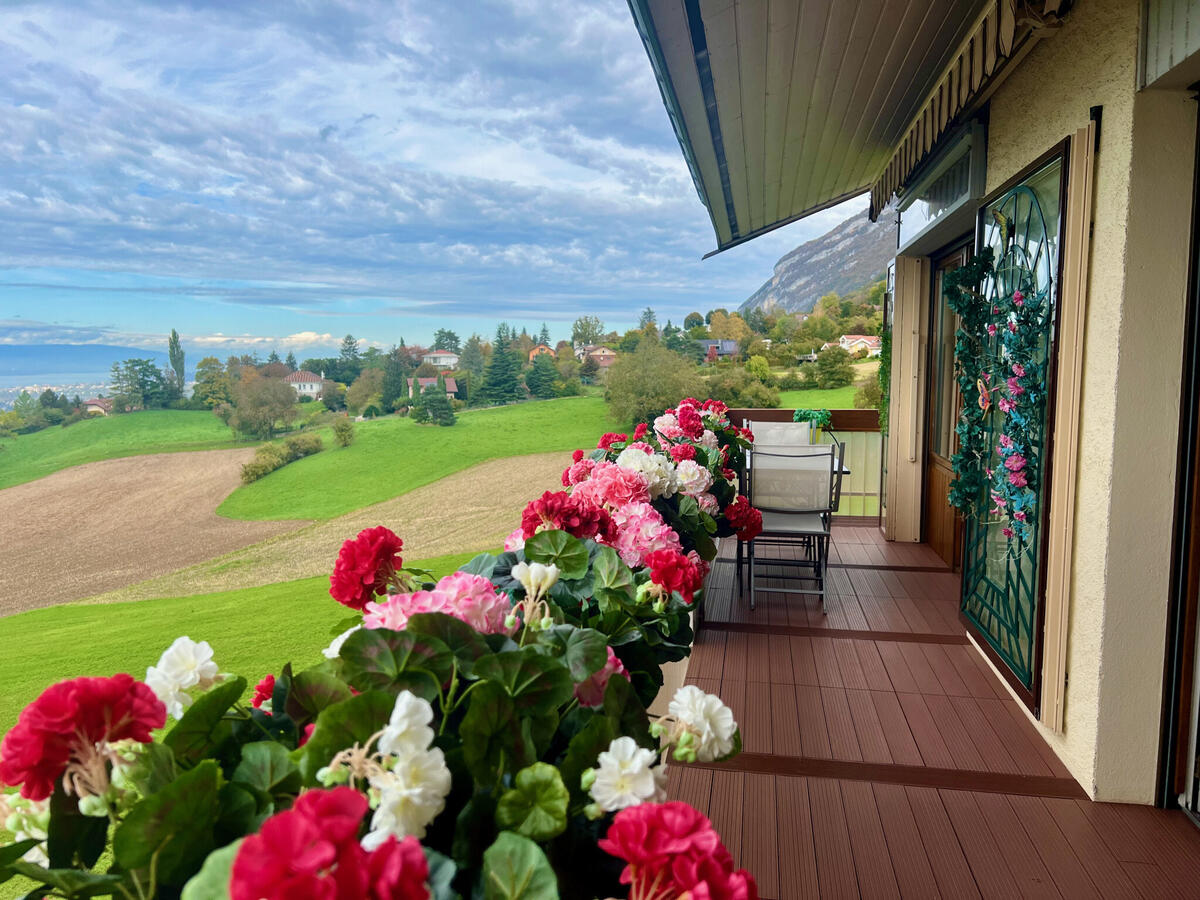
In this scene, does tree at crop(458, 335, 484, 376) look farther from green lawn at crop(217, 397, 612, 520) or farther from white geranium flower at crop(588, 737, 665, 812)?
white geranium flower at crop(588, 737, 665, 812)

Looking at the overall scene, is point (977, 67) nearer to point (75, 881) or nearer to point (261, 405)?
point (75, 881)

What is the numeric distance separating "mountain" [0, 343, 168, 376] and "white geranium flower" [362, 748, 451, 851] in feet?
71.2

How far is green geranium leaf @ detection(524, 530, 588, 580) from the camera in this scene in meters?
1.07

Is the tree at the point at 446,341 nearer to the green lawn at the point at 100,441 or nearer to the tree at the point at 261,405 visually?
the tree at the point at 261,405

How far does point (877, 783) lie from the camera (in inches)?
87.7

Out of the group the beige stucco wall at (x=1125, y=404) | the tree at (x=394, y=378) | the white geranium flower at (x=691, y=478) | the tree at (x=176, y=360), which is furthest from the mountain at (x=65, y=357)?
the beige stucco wall at (x=1125, y=404)

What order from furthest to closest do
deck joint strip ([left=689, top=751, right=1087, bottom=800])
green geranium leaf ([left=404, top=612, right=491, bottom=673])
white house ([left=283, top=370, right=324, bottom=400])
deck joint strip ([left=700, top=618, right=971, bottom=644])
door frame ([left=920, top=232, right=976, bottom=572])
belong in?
white house ([left=283, top=370, right=324, bottom=400]) → door frame ([left=920, top=232, right=976, bottom=572]) → deck joint strip ([left=700, top=618, right=971, bottom=644]) → deck joint strip ([left=689, top=751, right=1087, bottom=800]) → green geranium leaf ([left=404, top=612, right=491, bottom=673])

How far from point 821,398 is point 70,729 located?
12.0 m

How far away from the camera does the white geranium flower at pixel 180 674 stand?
65 cm

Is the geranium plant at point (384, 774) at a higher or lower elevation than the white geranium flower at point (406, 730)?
lower

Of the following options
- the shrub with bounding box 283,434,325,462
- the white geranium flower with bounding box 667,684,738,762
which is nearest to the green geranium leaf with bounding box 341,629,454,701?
the white geranium flower with bounding box 667,684,738,762

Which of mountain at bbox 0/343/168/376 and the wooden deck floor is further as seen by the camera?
mountain at bbox 0/343/168/376

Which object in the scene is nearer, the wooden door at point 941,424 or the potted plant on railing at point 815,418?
the wooden door at point 941,424

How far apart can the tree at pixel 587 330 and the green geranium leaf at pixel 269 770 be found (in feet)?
64.4
